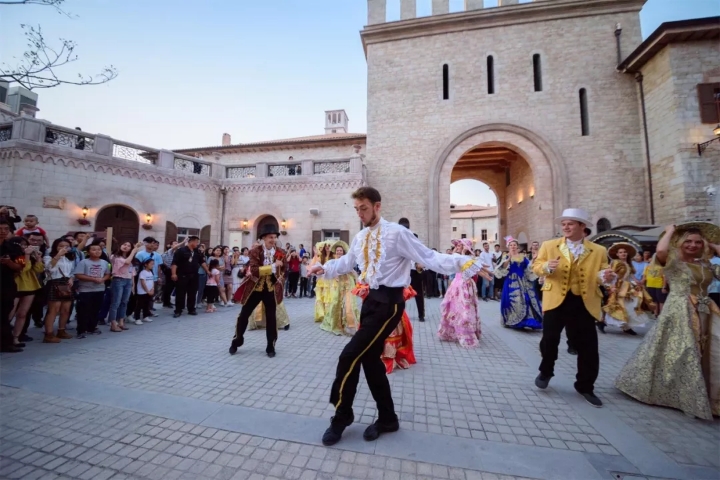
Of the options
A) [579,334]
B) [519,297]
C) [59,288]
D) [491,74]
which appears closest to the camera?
[579,334]

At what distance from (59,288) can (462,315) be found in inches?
311

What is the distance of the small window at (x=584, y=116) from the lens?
15.6 metres

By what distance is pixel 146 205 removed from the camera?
46.4 feet

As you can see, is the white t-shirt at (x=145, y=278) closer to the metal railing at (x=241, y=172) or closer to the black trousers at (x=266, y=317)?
the black trousers at (x=266, y=317)

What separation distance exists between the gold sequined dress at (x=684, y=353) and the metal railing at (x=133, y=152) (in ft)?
59.0

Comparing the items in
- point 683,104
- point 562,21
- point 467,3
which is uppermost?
point 467,3

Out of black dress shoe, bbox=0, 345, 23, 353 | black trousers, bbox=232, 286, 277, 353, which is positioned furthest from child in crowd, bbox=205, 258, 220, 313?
black trousers, bbox=232, 286, 277, 353

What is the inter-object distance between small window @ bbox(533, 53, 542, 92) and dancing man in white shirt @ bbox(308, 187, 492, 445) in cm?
1807

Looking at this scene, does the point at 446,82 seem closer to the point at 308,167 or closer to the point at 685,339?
the point at 308,167

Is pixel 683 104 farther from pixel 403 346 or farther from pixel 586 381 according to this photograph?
pixel 403 346

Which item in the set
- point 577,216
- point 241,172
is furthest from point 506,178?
point 577,216

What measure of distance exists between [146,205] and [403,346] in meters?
14.7

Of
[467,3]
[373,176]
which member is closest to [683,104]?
[467,3]

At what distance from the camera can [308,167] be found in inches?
648
